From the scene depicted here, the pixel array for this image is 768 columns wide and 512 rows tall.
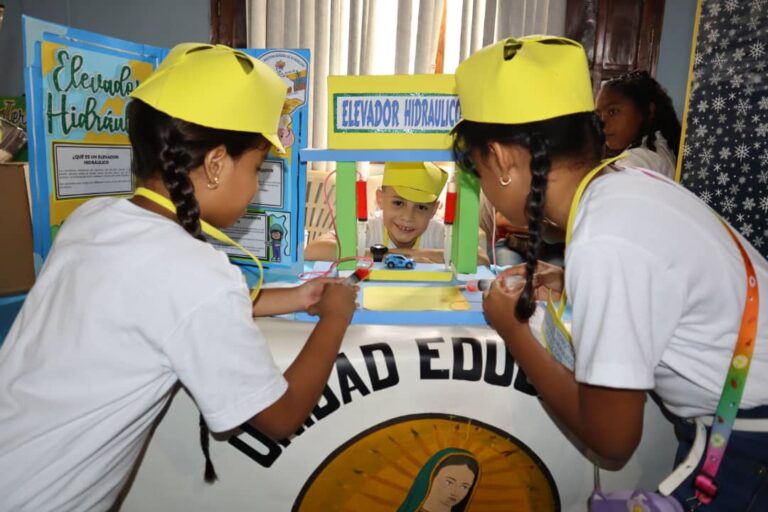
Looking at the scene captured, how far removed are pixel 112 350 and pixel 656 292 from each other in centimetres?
62

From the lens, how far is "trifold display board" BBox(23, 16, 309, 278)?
0.94 meters

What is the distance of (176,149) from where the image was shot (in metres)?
0.69

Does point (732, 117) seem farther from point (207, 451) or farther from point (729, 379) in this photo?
point (207, 451)

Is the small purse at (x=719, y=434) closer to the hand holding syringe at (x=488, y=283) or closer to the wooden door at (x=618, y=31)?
the hand holding syringe at (x=488, y=283)

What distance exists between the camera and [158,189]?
725 mm

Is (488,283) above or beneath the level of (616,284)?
beneath

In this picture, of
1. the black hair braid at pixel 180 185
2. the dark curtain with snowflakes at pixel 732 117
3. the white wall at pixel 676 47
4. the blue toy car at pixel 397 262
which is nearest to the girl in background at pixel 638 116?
the dark curtain with snowflakes at pixel 732 117

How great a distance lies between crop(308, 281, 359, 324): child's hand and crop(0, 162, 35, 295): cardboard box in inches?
29.7

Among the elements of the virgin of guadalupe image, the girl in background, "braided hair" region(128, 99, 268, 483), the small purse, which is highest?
the girl in background

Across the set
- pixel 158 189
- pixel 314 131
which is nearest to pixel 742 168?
pixel 158 189

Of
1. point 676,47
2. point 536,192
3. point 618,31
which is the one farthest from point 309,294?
point 676,47

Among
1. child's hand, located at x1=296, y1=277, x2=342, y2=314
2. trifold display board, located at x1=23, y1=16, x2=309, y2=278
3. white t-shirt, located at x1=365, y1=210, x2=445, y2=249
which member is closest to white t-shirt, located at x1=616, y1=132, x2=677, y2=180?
white t-shirt, located at x1=365, y1=210, x2=445, y2=249

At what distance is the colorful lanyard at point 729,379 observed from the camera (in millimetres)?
681

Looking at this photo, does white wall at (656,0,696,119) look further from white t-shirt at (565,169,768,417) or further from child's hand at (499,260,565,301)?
white t-shirt at (565,169,768,417)
